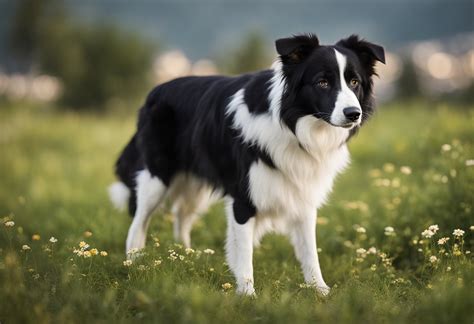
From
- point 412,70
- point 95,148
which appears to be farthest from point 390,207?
point 412,70

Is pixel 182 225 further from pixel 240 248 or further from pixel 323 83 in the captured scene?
pixel 323 83

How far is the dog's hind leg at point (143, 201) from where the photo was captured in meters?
4.84

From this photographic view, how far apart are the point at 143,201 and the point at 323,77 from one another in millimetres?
2215

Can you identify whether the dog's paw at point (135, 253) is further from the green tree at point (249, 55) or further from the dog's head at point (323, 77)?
the green tree at point (249, 55)

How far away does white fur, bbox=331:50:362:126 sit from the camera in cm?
346

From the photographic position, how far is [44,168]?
9.85 m

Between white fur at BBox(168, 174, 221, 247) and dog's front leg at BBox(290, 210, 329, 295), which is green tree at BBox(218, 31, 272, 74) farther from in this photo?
dog's front leg at BBox(290, 210, 329, 295)

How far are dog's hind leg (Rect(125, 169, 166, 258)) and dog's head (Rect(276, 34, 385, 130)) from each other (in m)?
1.64

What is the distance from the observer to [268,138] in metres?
3.87

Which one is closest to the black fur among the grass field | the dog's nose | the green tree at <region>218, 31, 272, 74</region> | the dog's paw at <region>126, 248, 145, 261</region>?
the dog's nose

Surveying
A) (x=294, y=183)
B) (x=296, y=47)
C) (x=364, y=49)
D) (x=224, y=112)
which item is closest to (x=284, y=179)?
(x=294, y=183)

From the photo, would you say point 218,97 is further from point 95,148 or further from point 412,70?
point 412,70

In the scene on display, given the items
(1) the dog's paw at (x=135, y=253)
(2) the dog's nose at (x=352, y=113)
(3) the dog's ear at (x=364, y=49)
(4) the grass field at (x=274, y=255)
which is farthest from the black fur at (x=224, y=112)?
(1) the dog's paw at (x=135, y=253)

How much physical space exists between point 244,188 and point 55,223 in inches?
135
